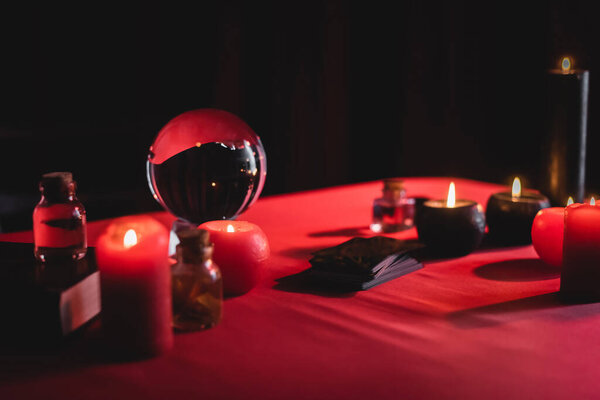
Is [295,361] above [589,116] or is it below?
below

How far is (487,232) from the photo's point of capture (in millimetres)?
1271

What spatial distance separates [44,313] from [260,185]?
0.49 meters

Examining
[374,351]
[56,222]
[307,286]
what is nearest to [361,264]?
[307,286]

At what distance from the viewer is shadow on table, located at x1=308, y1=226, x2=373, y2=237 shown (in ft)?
4.14

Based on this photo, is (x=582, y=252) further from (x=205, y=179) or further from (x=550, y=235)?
(x=205, y=179)

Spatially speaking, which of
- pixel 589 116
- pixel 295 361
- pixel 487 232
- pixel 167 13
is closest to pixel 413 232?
pixel 487 232

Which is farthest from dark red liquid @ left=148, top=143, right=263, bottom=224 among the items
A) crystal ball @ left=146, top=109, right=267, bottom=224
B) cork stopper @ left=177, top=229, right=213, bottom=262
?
cork stopper @ left=177, top=229, right=213, bottom=262

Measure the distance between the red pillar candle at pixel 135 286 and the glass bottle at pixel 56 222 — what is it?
0.20 m

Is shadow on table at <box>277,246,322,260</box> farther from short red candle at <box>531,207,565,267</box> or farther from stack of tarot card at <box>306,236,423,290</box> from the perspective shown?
short red candle at <box>531,207,565,267</box>

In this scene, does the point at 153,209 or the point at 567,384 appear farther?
the point at 153,209

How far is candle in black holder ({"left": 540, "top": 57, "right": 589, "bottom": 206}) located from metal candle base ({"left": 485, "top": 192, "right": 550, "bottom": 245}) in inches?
1.9

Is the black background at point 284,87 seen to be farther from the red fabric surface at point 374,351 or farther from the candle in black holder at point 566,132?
the red fabric surface at point 374,351

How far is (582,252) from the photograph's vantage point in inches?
33.9

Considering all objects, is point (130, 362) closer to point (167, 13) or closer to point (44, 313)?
point (44, 313)
